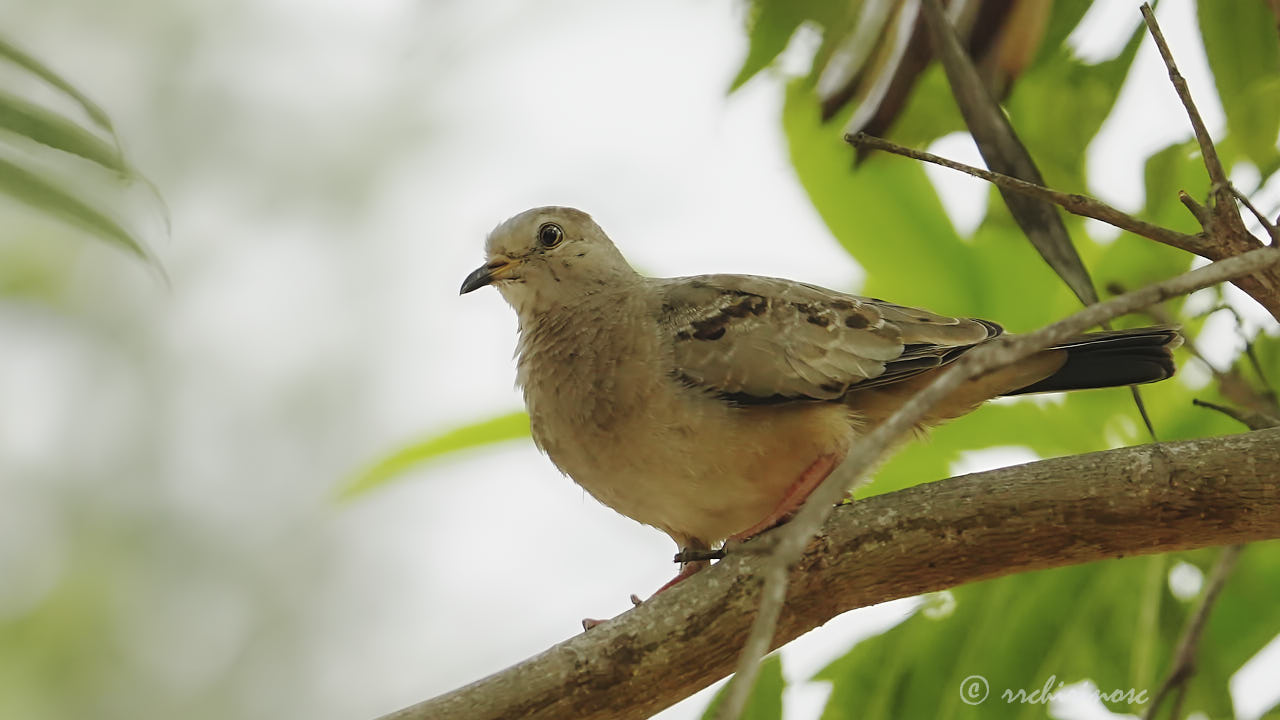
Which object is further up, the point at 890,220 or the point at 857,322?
the point at 890,220

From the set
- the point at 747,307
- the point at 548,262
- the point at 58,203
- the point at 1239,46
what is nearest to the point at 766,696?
the point at 747,307

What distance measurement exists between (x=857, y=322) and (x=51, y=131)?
6.36 ft

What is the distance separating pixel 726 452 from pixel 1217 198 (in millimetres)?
1091

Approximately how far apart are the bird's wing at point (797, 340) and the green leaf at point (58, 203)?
162cm

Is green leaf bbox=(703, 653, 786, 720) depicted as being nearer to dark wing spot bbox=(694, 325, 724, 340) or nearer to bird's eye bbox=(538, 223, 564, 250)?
dark wing spot bbox=(694, 325, 724, 340)

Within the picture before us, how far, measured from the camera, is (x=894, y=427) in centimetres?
119

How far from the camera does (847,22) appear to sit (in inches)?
101

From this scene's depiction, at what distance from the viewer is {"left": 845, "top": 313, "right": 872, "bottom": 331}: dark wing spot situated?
2.78 meters

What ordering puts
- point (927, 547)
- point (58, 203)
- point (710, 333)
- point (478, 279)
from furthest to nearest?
point (478, 279) → point (710, 333) → point (927, 547) → point (58, 203)

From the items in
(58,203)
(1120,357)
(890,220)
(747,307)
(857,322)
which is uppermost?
(890,220)

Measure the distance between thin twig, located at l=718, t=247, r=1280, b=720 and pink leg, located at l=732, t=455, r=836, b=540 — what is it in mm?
1278

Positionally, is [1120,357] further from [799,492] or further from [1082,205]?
[1082,205]

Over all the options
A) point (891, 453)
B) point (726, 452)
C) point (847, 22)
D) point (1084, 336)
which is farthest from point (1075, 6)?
point (726, 452)

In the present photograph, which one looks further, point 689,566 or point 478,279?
point 478,279
